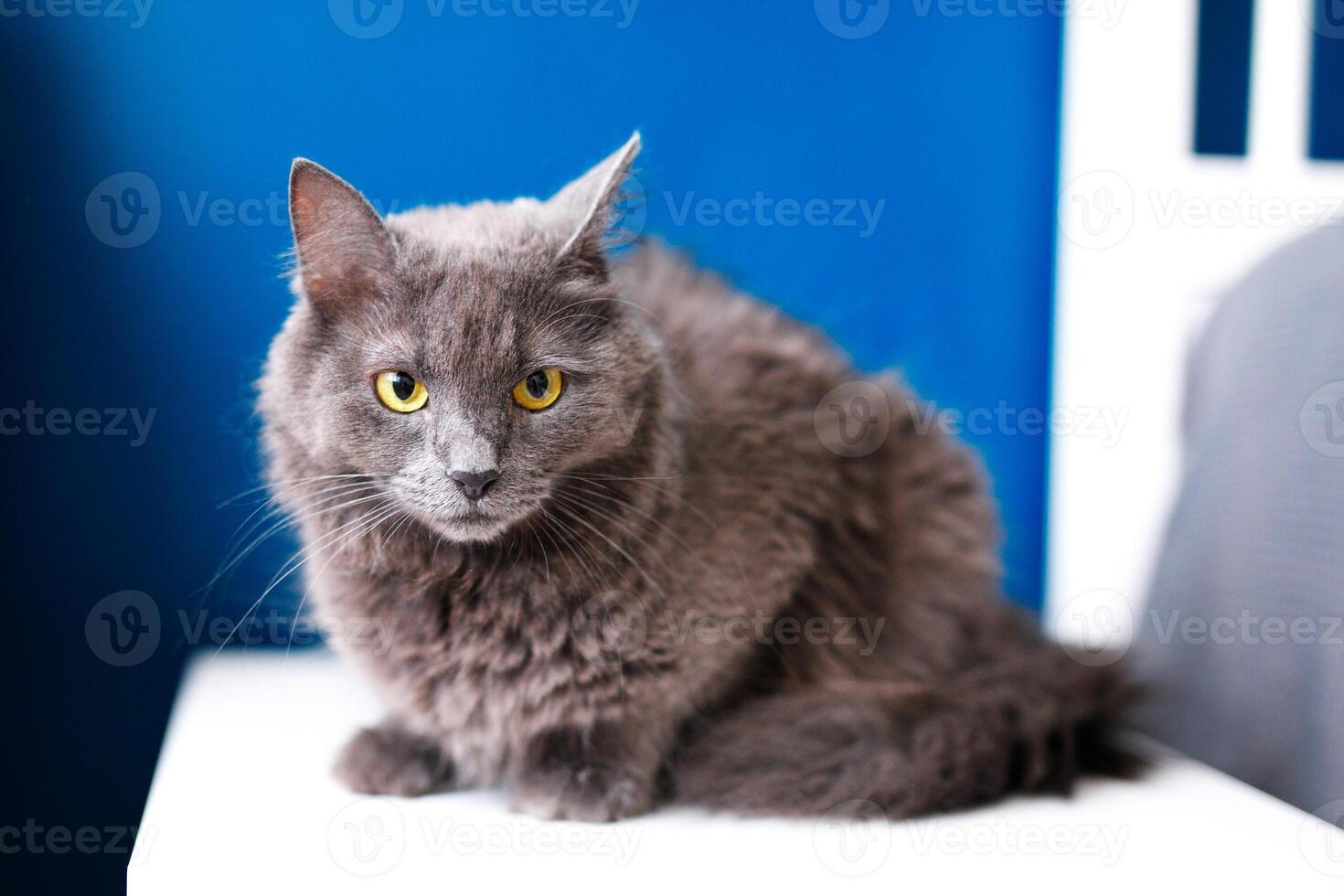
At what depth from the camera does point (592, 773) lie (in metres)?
1.22

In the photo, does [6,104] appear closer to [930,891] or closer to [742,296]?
[742,296]

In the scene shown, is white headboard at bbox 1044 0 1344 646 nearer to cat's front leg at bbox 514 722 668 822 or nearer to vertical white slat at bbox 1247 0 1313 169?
vertical white slat at bbox 1247 0 1313 169

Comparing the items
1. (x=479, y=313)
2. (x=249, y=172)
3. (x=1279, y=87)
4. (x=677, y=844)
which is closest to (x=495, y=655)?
(x=677, y=844)

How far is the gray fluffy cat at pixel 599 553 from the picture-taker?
1076 millimetres

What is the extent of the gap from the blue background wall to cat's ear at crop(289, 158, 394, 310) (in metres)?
0.68

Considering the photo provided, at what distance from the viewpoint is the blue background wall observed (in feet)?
5.54

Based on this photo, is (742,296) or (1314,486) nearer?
(1314,486)

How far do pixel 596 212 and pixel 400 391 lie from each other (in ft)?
0.89

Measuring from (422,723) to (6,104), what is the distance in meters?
1.18

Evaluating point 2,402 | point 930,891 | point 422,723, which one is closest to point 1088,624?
point 930,891

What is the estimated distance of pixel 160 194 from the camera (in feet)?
5.62

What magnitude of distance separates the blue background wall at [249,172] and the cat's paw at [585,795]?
823 millimetres

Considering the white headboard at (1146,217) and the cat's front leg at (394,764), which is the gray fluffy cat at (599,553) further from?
the white headboard at (1146,217)

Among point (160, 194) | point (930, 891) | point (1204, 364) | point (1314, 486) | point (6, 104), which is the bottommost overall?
point (930, 891)
